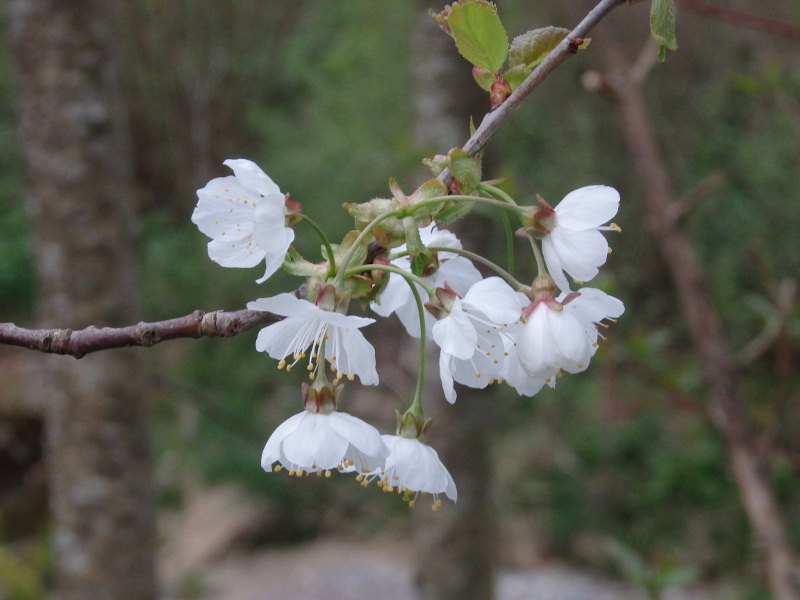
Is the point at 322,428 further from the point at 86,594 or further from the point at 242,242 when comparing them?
the point at 86,594

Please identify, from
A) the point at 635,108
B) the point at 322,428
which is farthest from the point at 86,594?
the point at 635,108

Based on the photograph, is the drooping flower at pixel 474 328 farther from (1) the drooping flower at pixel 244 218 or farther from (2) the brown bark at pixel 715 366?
(2) the brown bark at pixel 715 366

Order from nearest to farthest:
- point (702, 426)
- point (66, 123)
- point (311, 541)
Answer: point (66, 123), point (702, 426), point (311, 541)

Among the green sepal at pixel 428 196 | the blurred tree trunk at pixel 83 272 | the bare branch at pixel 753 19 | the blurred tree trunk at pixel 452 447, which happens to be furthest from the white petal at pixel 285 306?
the blurred tree trunk at pixel 452 447

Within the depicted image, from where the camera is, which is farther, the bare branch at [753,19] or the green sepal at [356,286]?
the bare branch at [753,19]

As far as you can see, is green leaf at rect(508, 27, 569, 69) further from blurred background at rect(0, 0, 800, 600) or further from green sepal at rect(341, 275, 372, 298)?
blurred background at rect(0, 0, 800, 600)
